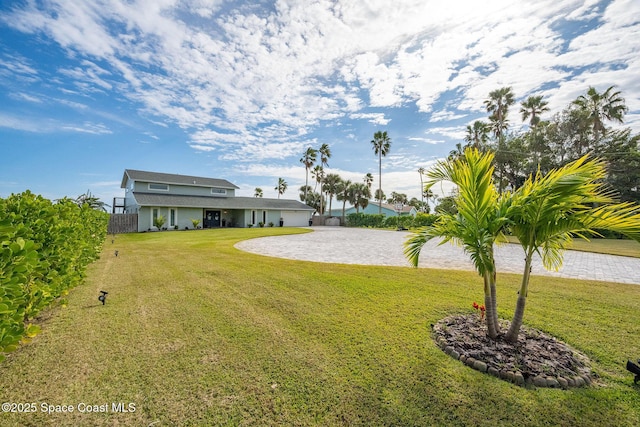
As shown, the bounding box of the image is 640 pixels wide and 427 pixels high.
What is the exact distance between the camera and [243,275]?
263 inches

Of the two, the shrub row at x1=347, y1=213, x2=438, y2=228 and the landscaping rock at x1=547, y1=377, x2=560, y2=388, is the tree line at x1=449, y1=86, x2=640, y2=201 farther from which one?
the landscaping rock at x1=547, y1=377, x2=560, y2=388

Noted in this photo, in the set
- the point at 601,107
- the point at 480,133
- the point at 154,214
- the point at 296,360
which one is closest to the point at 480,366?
the point at 296,360

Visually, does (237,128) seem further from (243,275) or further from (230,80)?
(243,275)

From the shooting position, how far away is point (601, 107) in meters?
22.4

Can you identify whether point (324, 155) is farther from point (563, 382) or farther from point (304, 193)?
point (563, 382)

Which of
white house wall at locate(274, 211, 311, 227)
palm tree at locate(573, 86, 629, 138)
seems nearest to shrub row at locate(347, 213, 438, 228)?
white house wall at locate(274, 211, 311, 227)

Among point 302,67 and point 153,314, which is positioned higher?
point 302,67

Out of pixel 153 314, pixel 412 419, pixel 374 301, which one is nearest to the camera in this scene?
pixel 412 419

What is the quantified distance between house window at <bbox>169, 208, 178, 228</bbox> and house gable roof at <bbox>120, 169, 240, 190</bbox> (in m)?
4.08

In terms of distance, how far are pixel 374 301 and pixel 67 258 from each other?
5.21 m

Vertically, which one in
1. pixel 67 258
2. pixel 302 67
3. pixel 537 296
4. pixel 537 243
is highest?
pixel 302 67

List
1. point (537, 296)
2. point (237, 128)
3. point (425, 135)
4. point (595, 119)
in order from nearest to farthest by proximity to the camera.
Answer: point (537, 296) → point (425, 135) → point (237, 128) → point (595, 119)

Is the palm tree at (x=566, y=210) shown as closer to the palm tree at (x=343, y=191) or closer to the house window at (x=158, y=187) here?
the house window at (x=158, y=187)

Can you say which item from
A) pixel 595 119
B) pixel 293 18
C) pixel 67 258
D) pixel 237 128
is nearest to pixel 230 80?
pixel 293 18
